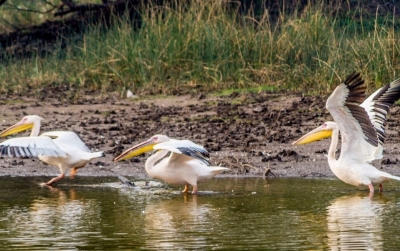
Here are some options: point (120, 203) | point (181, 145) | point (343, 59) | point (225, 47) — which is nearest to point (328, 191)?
point (181, 145)

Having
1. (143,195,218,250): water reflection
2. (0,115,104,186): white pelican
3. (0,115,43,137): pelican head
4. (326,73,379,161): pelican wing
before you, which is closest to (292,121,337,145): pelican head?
(326,73,379,161): pelican wing

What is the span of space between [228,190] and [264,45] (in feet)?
20.4

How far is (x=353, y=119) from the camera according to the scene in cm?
834

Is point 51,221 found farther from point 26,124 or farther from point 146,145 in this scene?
point 26,124

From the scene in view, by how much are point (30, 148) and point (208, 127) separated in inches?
143

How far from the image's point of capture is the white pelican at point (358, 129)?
8.02m

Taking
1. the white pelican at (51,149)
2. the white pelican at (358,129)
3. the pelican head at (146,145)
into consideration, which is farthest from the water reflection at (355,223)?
the white pelican at (51,149)

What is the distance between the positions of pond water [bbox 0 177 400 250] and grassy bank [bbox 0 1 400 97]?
4898mm

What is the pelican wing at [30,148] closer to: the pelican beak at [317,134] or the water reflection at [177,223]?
the water reflection at [177,223]

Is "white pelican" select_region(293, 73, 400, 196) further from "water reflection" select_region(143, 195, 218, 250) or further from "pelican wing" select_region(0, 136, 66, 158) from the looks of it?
"pelican wing" select_region(0, 136, 66, 158)

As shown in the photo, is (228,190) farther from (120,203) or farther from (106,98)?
(106,98)

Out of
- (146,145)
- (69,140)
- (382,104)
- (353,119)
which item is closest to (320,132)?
(382,104)

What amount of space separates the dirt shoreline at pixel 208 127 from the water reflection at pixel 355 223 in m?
1.70

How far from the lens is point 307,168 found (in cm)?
973
